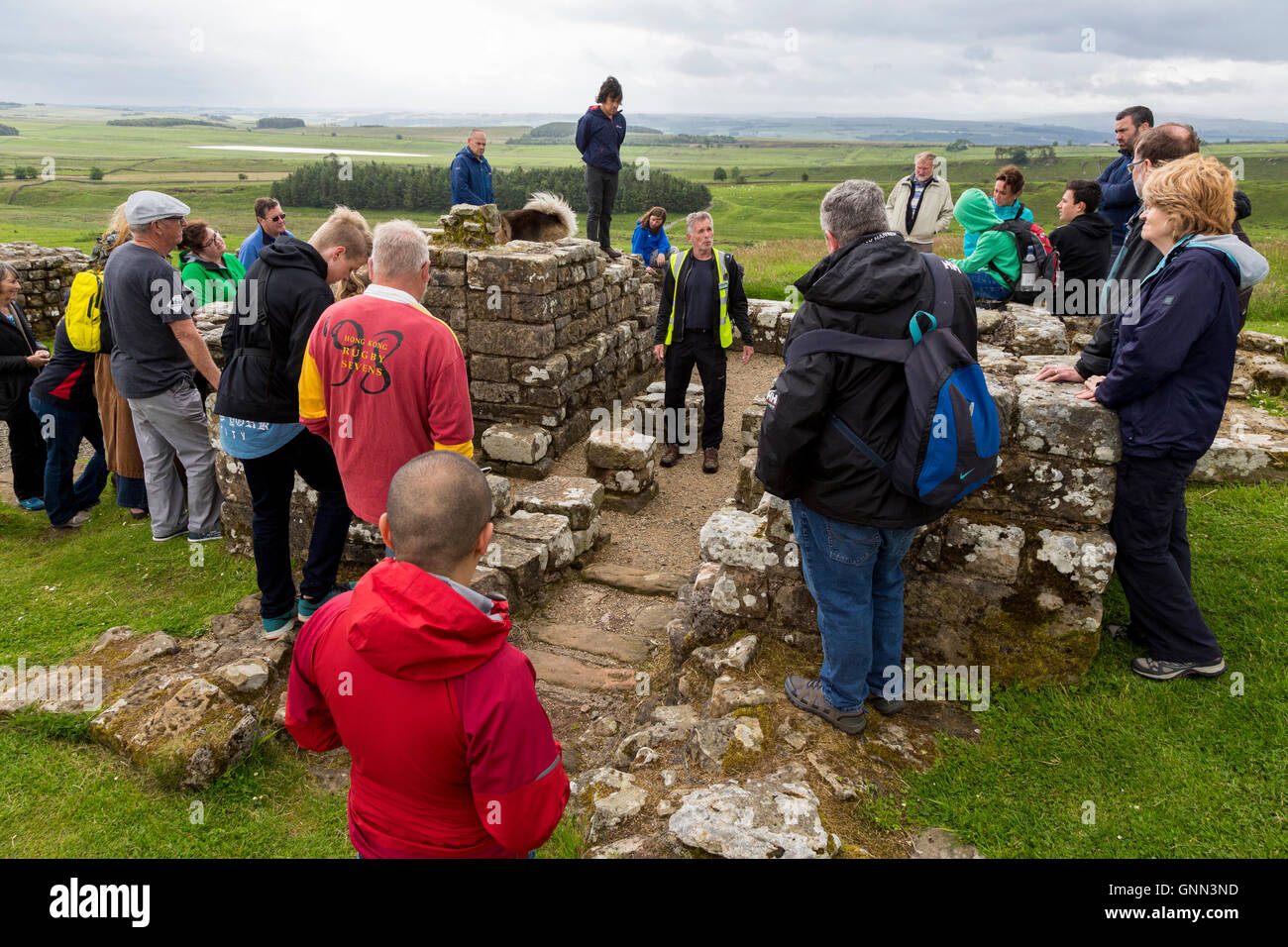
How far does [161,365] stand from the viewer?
5891 millimetres

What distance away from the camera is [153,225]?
5535mm

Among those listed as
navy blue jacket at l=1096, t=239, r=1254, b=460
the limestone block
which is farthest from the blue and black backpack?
the limestone block

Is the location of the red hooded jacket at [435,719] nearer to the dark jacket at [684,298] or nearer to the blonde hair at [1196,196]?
the blonde hair at [1196,196]

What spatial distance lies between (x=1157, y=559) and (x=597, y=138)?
998 cm

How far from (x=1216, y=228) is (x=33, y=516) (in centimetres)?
927

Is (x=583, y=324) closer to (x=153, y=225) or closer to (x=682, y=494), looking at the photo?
(x=682, y=494)

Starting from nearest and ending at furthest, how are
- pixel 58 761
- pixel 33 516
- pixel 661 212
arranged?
pixel 58 761 < pixel 33 516 < pixel 661 212

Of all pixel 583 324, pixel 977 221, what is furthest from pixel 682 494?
pixel 977 221

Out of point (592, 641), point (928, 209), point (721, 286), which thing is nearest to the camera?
point (592, 641)

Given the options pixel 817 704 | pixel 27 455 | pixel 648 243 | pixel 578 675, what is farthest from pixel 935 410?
pixel 648 243

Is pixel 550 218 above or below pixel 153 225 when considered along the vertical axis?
above

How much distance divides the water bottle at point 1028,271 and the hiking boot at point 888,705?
5.18 metres

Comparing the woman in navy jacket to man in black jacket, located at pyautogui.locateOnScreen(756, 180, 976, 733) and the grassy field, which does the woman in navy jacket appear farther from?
man in black jacket, located at pyautogui.locateOnScreen(756, 180, 976, 733)

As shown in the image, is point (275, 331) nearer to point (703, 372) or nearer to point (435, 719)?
point (435, 719)
